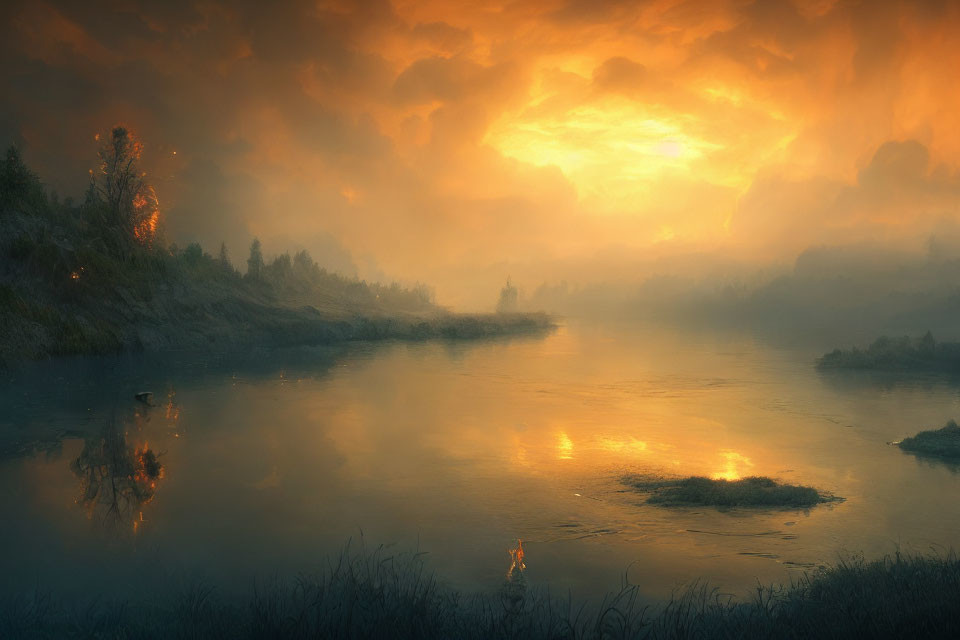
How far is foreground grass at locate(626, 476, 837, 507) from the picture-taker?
2070 cm

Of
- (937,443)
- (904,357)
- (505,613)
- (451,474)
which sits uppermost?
(904,357)

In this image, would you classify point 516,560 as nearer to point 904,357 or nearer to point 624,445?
point 624,445

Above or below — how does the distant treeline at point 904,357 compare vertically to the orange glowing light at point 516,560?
above

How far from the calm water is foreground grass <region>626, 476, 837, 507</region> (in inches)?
28.0

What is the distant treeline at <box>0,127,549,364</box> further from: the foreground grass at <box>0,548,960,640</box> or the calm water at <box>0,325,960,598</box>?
the foreground grass at <box>0,548,960,640</box>

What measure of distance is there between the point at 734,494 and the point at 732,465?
19.6ft

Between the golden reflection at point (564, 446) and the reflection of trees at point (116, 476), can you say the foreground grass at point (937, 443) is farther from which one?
the reflection of trees at point (116, 476)

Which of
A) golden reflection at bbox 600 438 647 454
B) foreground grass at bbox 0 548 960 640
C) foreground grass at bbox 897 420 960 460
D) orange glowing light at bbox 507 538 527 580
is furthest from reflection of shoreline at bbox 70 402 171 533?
foreground grass at bbox 897 420 960 460

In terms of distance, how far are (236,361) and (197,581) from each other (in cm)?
4591

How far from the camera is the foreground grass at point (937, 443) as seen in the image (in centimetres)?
2794

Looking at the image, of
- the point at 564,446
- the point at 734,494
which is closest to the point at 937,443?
the point at 734,494

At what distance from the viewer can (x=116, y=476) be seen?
22.5m

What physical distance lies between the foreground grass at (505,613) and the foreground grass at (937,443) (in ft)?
52.4

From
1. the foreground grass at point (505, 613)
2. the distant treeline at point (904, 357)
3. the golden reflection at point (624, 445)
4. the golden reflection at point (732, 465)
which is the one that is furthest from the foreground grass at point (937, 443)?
the distant treeline at point (904, 357)
